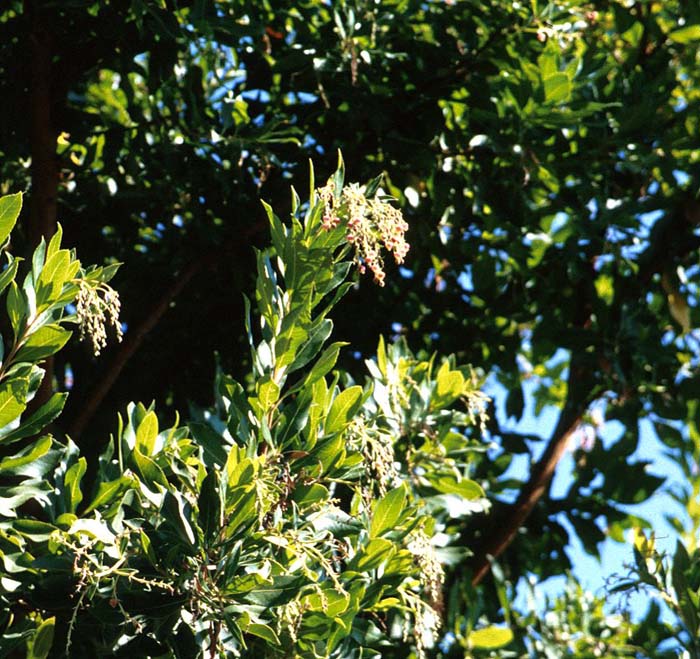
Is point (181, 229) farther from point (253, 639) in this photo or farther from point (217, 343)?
point (253, 639)

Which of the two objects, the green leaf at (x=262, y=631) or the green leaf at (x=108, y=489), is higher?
the green leaf at (x=108, y=489)

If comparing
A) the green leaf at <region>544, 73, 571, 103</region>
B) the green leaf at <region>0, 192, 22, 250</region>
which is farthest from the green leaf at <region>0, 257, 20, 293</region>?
the green leaf at <region>544, 73, 571, 103</region>

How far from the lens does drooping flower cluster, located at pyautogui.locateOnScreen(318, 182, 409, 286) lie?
213 centimetres

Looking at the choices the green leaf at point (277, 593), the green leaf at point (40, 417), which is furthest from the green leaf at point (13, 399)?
the green leaf at point (277, 593)

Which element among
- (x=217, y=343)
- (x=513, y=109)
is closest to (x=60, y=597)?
(x=217, y=343)

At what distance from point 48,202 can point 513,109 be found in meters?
1.32

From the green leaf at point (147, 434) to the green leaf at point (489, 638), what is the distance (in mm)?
1384

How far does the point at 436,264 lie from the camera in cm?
362

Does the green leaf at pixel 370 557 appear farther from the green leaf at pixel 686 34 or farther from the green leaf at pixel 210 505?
A: the green leaf at pixel 686 34

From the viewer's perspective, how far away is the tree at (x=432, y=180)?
10.5ft

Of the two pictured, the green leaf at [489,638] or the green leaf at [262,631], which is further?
the green leaf at [489,638]

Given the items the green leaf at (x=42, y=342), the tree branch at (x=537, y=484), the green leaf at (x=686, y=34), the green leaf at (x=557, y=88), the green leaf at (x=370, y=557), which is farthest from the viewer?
the green leaf at (x=686, y=34)

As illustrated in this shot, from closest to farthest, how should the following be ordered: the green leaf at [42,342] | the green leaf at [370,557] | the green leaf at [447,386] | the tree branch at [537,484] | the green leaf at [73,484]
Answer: the green leaf at [42,342], the green leaf at [73,484], the green leaf at [370,557], the green leaf at [447,386], the tree branch at [537,484]

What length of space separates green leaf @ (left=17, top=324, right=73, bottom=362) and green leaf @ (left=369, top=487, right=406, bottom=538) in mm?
690
